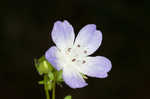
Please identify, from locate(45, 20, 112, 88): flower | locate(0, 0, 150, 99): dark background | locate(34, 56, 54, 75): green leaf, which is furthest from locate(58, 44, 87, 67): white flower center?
locate(0, 0, 150, 99): dark background

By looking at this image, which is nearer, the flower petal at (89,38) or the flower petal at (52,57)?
the flower petal at (52,57)

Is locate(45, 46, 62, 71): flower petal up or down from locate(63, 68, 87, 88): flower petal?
up

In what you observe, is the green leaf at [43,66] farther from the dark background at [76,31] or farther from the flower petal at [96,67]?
the dark background at [76,31]

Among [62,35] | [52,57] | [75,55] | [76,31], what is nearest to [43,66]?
[52,57]

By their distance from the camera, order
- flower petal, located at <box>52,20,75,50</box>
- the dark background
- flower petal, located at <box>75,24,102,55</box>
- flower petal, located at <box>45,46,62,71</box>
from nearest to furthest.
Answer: flower petal, located at <box>45,46,62,71</box>
flower petal, located at <box>52,20,75,50</box>
flower petal, located at <box>75,24,102,55</box>
the dark background

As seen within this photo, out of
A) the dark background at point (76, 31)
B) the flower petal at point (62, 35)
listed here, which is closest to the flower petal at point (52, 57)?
the flower petal at point (62, 35)

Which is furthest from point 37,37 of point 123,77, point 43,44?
point 123,77

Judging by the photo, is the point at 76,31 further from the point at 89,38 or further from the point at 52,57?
the point at 52,57

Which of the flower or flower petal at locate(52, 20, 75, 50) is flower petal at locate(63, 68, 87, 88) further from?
flower petal at locate(52, 20, 75, 50)
